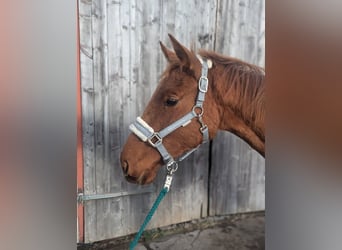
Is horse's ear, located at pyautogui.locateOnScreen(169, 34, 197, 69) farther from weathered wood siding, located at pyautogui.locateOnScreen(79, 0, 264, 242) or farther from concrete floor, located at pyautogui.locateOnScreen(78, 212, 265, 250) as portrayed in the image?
concrete floor, located at pyautogui.locateOnScreen(78, 212, 265, 250)

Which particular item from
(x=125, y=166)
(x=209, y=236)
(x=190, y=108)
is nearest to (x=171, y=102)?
(x=190, y=108)

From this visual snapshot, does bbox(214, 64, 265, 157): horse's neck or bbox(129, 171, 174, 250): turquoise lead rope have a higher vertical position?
bbox(214, 64, 265, 157): horse's neck

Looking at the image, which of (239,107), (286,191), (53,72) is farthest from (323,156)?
(53,72)

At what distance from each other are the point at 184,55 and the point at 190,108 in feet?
0.32

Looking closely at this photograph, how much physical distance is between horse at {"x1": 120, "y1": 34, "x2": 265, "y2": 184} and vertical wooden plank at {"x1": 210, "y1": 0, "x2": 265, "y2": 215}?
0.02 m

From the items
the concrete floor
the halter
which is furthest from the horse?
the concrete floor

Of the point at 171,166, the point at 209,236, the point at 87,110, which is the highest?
the point at 87,110

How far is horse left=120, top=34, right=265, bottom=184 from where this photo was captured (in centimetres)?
61

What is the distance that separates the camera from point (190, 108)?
63 cm

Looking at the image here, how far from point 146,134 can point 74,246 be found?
22 centimetres

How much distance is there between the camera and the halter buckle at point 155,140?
609 mm

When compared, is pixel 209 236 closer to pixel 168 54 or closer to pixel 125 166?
pixel 125 166

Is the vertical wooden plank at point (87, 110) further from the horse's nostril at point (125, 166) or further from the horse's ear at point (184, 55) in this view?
the horse's ear at point (184, 55)

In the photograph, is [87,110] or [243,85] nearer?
[87,110]
